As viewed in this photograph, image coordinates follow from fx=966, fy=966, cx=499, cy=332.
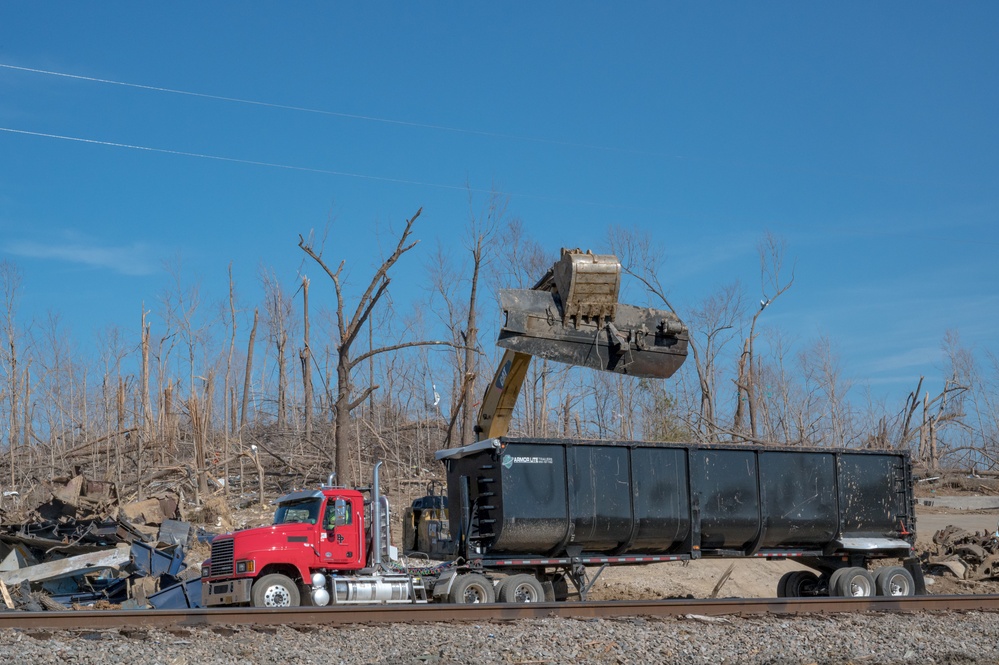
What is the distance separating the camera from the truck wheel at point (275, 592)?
14.9m

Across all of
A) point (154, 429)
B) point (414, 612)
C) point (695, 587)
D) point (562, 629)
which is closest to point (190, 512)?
point (154, 429)

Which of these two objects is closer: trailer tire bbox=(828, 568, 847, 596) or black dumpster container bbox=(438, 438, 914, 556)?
black dumpster container bbox=(438, 438, 914, 556)

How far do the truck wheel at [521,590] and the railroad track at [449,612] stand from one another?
214cm

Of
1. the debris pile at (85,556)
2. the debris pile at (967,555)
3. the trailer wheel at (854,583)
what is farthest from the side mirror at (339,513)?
the debris pile at (967,555)

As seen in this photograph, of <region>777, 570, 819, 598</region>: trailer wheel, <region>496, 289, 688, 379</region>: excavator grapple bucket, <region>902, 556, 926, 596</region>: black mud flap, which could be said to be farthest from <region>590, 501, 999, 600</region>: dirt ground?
<region>496, 289, 688, 379</region>: excavator grapple bucket

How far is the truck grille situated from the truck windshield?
93 cm

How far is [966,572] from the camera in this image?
75.5 ft

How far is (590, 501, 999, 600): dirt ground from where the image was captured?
2169 cm

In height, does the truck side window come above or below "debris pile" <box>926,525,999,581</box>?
above

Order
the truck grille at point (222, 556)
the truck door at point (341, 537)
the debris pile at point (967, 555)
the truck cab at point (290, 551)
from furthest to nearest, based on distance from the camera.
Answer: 1. the debris pile at point (967, 555)
2. the truck door at point (341, 537)
3. the truck grille at point (222, 556)
4. the truck cab at point (290, 551)

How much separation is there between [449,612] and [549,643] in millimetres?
2373

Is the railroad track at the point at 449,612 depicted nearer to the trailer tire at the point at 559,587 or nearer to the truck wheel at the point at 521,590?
the truck wheel at the point at 521,590

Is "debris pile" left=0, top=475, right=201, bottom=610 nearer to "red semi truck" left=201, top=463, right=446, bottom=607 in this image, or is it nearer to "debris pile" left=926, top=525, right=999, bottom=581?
"red semi truck" left=201, top=463, right=446, bottom=607

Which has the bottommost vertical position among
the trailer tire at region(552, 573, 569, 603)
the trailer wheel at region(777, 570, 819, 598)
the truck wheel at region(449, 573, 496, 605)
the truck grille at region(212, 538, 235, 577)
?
the trailer wheel at region(777, 570, 819, 598)
